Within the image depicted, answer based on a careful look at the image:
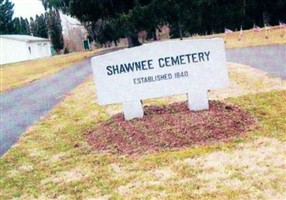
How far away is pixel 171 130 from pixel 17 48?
166 feet

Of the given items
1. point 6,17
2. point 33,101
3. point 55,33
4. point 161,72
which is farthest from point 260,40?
point 6,17

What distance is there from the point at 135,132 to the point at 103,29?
4099 centimetres

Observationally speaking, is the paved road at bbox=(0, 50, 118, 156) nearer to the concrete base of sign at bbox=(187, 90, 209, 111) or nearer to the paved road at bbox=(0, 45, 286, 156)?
the paved road at bbox=(0, 45, 286, 156)

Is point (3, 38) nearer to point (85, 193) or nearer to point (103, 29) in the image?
point (103, 29)

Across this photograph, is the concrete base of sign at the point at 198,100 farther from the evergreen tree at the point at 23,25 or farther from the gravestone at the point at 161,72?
the evergreen tree at the point at 23,25

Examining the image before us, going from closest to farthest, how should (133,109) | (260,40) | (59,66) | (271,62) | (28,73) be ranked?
1. (133,109)
2. (271,62)
3. (260,40)
4. (28,73)
5. (59,66)

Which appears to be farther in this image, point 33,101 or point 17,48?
point 17,48

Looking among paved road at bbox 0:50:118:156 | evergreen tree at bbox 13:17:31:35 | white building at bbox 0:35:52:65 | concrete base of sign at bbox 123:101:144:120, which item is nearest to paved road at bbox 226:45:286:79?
concrete base of sign at bbox 123:101:144:120

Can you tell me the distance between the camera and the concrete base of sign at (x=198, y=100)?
7.35m

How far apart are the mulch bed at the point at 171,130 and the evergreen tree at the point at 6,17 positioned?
2348 inches

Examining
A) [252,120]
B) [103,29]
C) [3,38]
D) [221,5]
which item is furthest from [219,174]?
[3,38]

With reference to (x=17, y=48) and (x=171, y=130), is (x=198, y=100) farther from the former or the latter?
(x=17, y=48)

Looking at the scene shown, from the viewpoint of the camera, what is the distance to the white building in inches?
2080

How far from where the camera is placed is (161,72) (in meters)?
7.34
